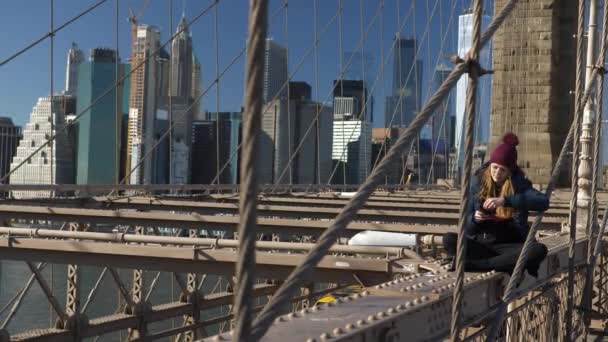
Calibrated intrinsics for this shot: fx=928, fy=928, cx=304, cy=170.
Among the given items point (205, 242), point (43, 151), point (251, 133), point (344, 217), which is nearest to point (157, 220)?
point (205, 242)

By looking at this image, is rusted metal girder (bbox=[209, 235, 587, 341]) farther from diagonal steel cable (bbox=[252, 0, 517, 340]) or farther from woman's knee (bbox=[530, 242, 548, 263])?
diagonal steel cable (bbox=[252, 0, 517, 340])

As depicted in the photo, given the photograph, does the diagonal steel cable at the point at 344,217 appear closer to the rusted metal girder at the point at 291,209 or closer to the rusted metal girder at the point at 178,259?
the rusted metal girder at the point at 178,259

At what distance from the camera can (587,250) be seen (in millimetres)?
5895

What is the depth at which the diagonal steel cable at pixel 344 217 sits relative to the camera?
1.75 metres

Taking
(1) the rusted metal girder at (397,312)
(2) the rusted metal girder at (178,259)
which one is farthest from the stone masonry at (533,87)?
(1) the rusted metal girder at (397,312)

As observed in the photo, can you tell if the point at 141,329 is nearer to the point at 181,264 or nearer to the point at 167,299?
Result: the point at 181,264

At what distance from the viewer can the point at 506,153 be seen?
3.82 metres

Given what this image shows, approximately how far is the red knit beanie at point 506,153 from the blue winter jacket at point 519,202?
7cm

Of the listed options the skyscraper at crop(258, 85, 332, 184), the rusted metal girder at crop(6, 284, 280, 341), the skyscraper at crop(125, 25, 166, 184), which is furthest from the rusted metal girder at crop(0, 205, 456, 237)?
the skyscraper at crop(258, 85, 332, 184)

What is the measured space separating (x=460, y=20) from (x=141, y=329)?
24614 mm

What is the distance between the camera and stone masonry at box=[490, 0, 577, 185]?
2056 centimetres

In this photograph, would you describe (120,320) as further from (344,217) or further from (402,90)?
(402,90)

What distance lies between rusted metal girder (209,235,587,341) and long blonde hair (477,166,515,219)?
1.03 ft

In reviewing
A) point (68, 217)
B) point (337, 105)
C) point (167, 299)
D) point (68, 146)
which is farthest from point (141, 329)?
point (337, 105)
